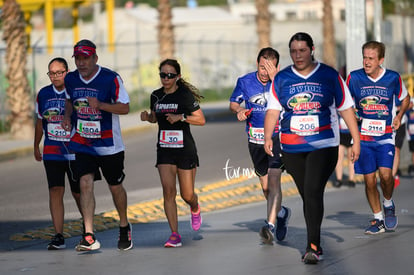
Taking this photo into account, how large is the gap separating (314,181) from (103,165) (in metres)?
2.12

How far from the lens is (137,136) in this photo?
26094mm

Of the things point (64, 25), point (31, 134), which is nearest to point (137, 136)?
point (31, 134)

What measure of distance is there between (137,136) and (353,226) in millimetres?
15171

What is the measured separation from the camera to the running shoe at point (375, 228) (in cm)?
1059

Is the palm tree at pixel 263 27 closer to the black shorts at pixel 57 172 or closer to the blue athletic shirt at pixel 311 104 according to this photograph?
the black shorts at pixel 57 172

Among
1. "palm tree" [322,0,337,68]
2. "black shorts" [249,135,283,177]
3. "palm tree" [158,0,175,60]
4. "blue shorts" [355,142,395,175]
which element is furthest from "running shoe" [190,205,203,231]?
"palm tree" [322,0,337,68]

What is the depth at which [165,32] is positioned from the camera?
34312 millimetres

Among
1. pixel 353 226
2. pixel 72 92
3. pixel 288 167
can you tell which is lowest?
pixel 353 226

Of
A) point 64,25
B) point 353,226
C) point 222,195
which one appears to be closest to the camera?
point 353,226

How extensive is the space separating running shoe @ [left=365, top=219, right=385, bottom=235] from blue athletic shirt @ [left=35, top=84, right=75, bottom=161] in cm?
306

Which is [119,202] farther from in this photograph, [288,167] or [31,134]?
[31,134]

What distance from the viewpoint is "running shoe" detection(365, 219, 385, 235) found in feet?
34.7

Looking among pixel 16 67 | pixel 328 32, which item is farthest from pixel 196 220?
pixel 328 32

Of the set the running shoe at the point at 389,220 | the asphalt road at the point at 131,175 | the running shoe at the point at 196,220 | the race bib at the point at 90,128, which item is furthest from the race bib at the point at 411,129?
the race bib at the point at 90,128
